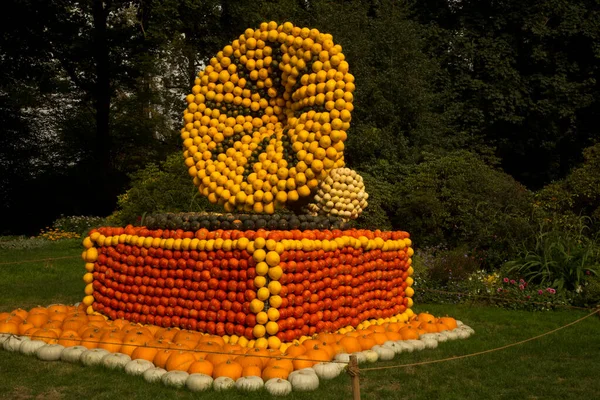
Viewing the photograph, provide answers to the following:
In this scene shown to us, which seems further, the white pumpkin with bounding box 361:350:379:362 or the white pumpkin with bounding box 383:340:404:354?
the white pumpkin with bounding box 383:340:404:354

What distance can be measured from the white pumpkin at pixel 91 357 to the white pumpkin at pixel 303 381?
201 cm

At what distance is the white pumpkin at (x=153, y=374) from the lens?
19.2 ft

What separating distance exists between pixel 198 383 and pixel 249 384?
17.7 inches

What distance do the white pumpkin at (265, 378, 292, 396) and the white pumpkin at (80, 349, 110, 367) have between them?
1868 mm

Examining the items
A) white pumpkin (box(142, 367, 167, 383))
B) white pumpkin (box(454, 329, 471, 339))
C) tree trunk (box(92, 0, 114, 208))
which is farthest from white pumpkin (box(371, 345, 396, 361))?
tree trunk (box(92, 0, 114, 208))

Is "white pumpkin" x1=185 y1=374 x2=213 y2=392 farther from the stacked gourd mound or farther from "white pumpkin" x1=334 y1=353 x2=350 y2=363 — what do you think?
"white pumpkin" x1=334 y1=353 x2=350 y2=363

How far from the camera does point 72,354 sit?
6551 millimetres

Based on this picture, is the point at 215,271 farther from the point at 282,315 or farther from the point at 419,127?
the point at 419,127

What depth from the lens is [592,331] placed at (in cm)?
873

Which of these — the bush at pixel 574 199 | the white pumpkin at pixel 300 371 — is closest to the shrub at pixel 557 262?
the bush at pixel 574 199

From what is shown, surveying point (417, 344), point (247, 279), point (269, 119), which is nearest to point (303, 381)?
point (247, 279)

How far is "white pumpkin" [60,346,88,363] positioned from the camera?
6.54 metres

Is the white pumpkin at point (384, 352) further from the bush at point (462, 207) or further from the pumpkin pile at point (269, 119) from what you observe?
the bush at point (462, 207)

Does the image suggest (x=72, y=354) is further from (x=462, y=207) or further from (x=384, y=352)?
(x=462, y=207)
